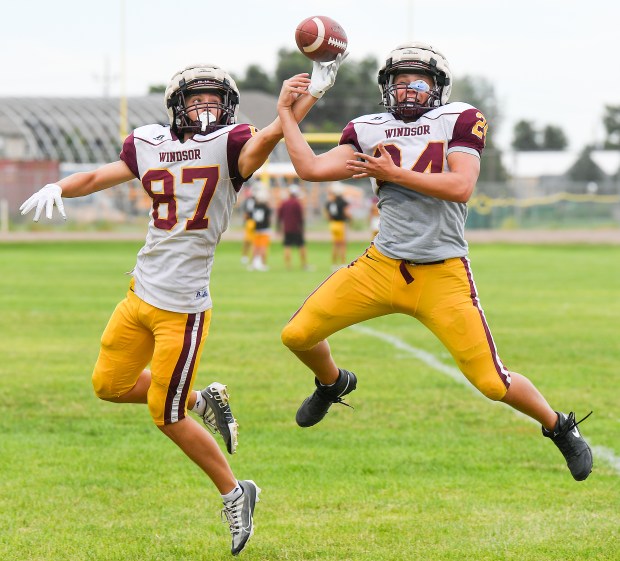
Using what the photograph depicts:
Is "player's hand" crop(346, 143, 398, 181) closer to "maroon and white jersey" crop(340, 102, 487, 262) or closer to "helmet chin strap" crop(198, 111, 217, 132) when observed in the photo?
"maroon and white jersey" crop(340, 102, 487, 262)

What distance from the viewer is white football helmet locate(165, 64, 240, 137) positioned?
15.8 feet

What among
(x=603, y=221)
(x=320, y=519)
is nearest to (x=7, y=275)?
(x=320, y=519)

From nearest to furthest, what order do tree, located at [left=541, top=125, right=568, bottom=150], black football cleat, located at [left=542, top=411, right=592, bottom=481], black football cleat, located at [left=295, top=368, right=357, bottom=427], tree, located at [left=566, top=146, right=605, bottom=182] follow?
black football cleat, located at [left=542, top=411, right=592, bottom=481], black football cleat, located at [left=295, top=368, right=357, bottom=427], tree, located at [left=566, top=146, right=605, bottom=182], tree, located at [left=541, top=125, right=568, bottom=150]

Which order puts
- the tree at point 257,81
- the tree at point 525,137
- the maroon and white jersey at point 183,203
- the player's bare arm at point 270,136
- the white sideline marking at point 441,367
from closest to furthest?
the player's bare arm at point 270,136 < the maroon and white jersey at point 183,203 < the white sideline marking at point 441,367 < the tree at point 257,81 < the tree at point 525,137

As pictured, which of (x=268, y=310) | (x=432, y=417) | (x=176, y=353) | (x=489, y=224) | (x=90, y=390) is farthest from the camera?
(x=489, y=224)

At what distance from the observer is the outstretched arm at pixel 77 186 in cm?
489

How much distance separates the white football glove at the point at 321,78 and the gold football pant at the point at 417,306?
93 cm

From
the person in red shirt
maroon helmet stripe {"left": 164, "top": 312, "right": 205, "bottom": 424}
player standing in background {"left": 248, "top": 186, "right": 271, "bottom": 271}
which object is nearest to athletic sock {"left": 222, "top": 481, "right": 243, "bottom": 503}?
maroon helmet stripe {"left": 164, "top": 312, "right": 205, "bottom": 424}

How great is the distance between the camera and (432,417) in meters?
7.37

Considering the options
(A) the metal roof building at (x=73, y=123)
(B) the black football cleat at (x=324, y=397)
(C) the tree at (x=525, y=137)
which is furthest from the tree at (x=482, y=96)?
(B) the black football cleat at (x=324, y=397)

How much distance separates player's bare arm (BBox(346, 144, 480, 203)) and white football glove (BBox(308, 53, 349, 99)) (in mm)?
327

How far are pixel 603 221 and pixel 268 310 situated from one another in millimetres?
36657

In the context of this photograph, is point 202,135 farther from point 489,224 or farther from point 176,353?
point 489,224

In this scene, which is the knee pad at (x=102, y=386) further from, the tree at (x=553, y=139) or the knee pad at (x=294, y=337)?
the tree at (x=553, y=139)
